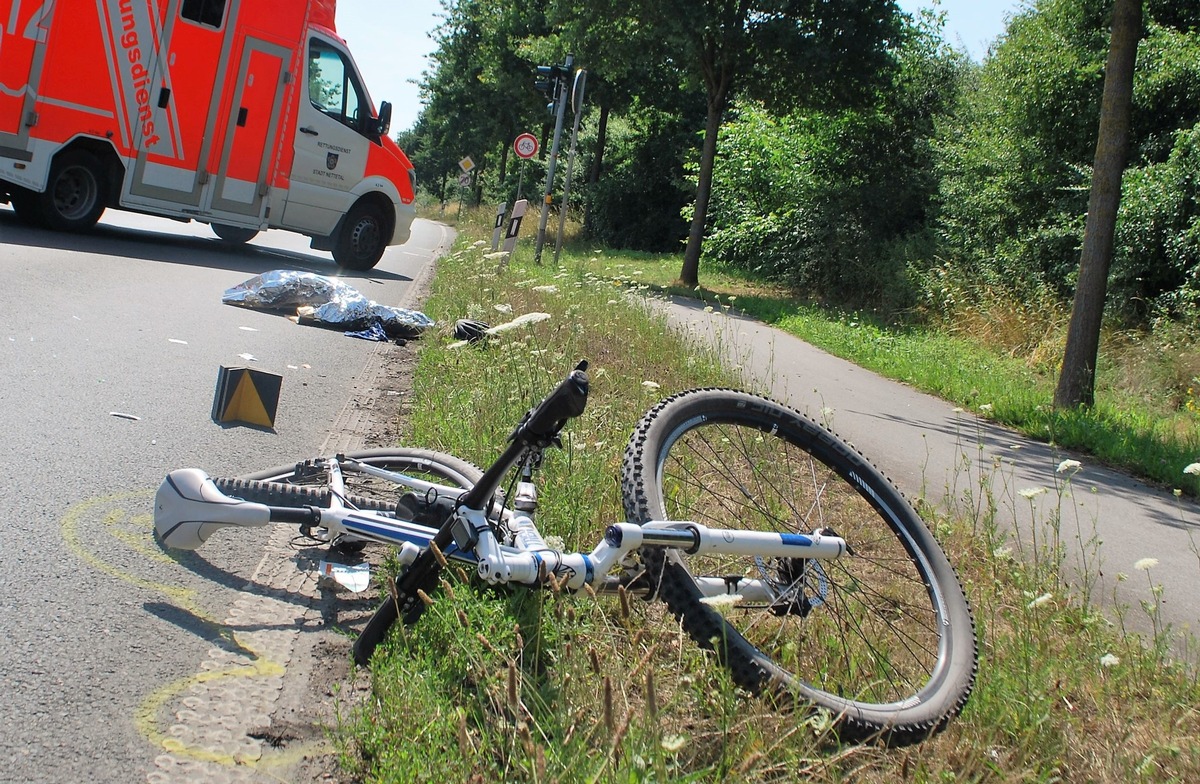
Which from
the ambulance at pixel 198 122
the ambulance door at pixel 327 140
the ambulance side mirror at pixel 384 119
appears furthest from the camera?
the ambulance side mirror at pixel 384 119

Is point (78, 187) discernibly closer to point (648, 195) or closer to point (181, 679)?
point (181, 679)

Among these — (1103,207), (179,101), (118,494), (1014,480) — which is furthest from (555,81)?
(118,494)

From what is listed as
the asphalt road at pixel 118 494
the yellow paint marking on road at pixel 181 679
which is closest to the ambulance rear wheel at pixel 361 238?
the asphalt road at pixel 118 494

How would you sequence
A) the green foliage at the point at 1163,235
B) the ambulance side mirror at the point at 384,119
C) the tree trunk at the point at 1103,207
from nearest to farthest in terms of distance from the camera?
the tree trunk at the point at 1103,207 < the green foliage at the point at 1163,235 < the ambulance side mirror at the point at 384,119

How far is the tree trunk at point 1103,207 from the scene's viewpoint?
1009 centimetres

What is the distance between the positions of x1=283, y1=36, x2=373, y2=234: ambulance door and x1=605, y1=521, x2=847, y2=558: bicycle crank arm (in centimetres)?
1391

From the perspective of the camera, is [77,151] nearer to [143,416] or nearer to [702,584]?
[143,416]

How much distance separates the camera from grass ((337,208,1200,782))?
92.1 inches

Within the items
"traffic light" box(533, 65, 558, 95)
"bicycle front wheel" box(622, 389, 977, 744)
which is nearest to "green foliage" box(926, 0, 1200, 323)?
"traffic light" box(533, 65, 558, 95)

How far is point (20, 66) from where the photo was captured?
1281 centimetres

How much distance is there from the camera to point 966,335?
16531mm

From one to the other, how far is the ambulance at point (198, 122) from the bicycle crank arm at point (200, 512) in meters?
11.5

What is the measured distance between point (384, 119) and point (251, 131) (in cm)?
202

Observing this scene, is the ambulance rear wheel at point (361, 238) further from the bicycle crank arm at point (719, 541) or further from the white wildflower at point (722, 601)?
the white wildflower at point (722, 601)
